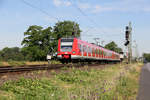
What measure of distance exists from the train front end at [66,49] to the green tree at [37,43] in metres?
44.8

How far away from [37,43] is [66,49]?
170 ft

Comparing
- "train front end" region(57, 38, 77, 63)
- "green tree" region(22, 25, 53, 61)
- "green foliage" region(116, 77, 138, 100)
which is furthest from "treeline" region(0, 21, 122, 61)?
"green foliage" region(116, 77, 138, 100)

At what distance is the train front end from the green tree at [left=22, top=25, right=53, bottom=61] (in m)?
44.8

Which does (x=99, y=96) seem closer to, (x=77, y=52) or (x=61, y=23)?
(x=77, y=52)

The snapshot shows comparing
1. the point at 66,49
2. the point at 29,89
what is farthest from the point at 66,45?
the point at 29,89

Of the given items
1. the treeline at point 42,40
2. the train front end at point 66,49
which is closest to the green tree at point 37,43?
the treeline at point 42,40

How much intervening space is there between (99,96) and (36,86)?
2549 mm

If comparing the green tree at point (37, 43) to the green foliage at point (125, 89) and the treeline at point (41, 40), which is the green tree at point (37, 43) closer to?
the treeline at point (41, 40)

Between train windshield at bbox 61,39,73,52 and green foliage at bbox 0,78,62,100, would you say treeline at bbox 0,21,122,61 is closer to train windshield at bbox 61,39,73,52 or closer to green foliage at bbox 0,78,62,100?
train windshield at bbox 61,39,73,52

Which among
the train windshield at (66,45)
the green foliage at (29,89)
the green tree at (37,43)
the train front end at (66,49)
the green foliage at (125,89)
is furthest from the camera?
the green tree at (37,43)

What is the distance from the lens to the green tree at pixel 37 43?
2766 inches

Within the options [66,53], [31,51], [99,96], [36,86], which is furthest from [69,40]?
[31,51]

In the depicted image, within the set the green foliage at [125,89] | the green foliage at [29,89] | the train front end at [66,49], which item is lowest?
the green foliage at [125,89]

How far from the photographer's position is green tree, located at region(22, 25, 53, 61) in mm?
70250
